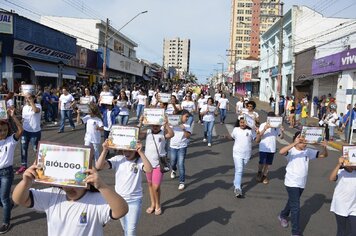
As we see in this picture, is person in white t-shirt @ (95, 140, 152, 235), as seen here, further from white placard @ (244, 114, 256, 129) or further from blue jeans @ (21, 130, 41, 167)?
blue jeans @ (21, 130, 41, 167)

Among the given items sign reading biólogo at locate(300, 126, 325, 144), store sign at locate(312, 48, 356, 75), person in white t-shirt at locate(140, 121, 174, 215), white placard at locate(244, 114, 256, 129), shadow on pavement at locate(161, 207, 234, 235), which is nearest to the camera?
shadow on pavement at locate(161, 207, 234, 235)

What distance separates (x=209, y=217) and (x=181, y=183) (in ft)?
5.59

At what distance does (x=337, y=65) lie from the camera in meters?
23.9

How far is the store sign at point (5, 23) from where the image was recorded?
2052 centimetres

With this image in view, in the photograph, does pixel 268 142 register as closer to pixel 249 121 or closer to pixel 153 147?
pixel 249 121

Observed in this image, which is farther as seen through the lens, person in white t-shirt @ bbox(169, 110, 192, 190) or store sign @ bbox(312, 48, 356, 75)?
store sign @ bbox(312, 48, 356, 75)

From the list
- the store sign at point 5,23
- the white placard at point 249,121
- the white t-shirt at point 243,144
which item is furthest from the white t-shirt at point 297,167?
the store sign at point 5,23

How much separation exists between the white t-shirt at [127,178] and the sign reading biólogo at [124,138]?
0.22 metres

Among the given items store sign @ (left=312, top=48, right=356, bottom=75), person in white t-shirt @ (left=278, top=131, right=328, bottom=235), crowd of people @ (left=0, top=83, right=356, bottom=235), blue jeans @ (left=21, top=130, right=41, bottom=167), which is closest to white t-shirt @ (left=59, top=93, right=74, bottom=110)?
crowd of people @ (left=0, top=83, right=356, bottom=235)

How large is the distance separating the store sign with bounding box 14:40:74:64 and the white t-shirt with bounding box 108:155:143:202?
19231 mm

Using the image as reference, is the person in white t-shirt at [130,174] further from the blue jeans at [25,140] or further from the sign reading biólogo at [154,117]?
the blue jeans at [25,140]

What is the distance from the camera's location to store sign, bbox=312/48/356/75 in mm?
21888

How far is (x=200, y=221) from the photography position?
20.9ft

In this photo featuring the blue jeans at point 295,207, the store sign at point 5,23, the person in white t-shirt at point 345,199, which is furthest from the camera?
the store sign at point 5,23
